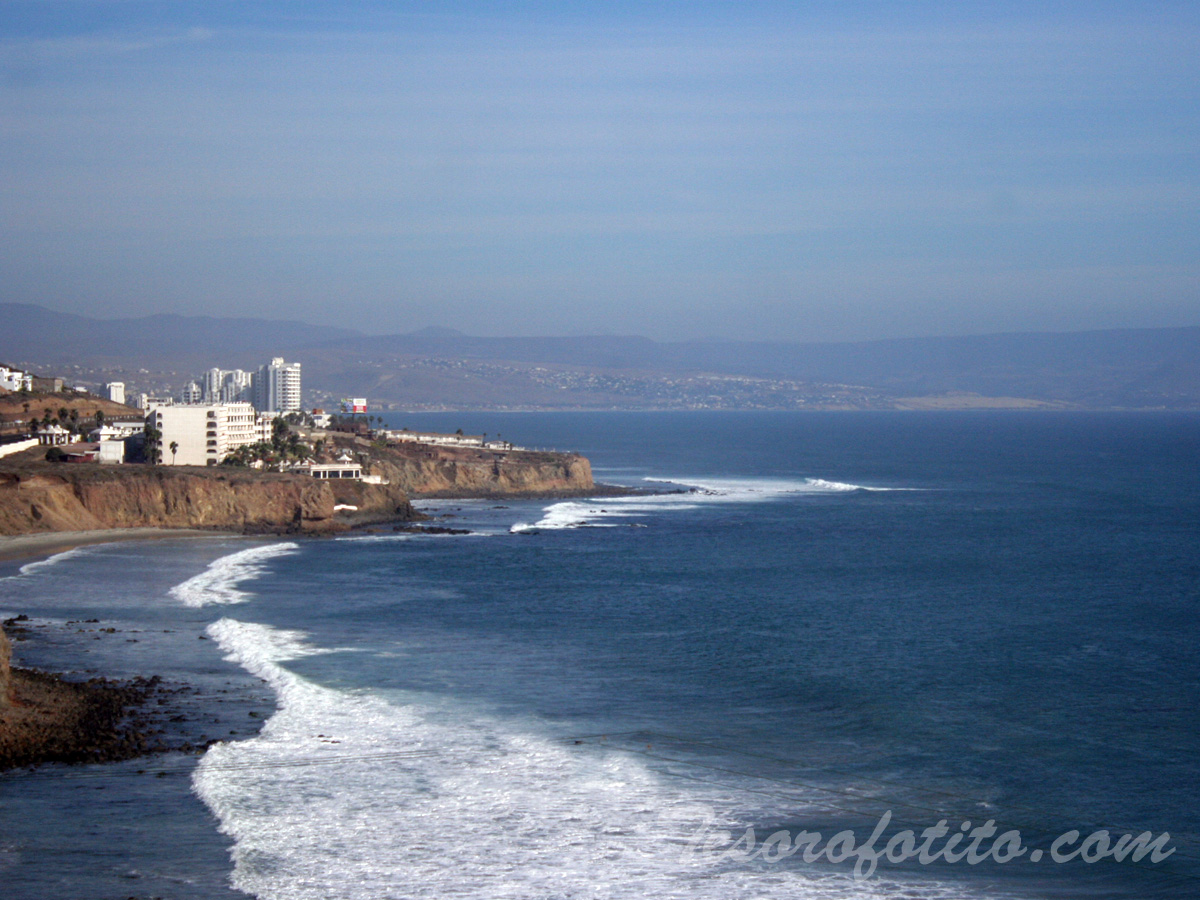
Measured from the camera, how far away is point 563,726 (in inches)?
1125

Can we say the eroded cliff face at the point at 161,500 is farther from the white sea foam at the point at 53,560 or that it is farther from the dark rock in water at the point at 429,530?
A: the white sea foam at the point at 53,560

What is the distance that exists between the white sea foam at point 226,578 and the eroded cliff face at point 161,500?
8.05m

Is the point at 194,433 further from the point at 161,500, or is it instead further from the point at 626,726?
the point at 626,726

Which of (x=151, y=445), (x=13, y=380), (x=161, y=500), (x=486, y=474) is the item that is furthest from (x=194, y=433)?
(x=13, y=380)

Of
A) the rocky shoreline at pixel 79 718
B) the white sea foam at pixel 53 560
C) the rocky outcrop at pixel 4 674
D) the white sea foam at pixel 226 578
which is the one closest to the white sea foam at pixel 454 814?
the rocky shoreline at pixel 79 718

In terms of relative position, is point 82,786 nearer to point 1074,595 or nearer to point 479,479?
point 1074,595

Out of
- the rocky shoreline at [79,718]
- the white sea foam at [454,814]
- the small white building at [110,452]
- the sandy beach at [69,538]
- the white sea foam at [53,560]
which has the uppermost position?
the small white building at [110,452]

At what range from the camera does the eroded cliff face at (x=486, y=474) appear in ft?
341

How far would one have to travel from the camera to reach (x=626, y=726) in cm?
2867

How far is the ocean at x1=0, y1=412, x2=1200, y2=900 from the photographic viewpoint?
20.6 m

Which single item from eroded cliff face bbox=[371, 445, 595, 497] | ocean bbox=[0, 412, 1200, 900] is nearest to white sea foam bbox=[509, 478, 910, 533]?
eroded cliff face bbox=[371, 445, 595, 497]

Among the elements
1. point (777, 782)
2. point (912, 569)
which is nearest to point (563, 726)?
point (777, 782)

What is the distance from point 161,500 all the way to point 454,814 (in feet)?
171

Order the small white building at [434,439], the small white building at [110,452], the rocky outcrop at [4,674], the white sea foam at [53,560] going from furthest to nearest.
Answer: the small white building at [434,439] → the small white building at [110,452] → the white sea foam at [53,560] → the rocky outcrop at [4,674]
